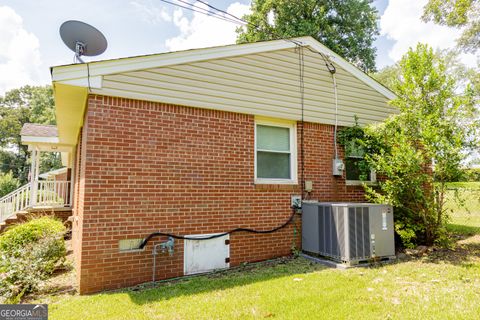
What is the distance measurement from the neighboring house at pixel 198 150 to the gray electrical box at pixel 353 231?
30.3 inches

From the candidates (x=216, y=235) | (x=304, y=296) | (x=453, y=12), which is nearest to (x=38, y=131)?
(x=216, y=235)

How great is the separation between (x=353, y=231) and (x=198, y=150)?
3.32 m

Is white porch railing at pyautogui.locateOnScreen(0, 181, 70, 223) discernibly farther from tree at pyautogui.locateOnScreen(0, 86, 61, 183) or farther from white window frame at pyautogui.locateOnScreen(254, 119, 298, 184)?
tree at pyautogui.locateOnScreen(0, 86, 61, 183)

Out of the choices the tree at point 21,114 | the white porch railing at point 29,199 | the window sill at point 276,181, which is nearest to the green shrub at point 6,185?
the tree at point 21,114

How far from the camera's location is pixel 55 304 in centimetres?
409

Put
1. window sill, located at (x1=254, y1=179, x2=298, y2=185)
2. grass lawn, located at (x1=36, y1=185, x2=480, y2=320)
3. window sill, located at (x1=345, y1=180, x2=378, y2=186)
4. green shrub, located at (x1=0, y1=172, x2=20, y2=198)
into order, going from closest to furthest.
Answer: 1. grass lawn, located at (x1=36, y1=185, x2=480, y2=320)
2. window sill, located at (x1=254, y1=179, x2=298, y2=185)
3. window sill, located at (x1=345, y1=180, x2=378, y2=186)
4. green shrub, located at (x1=0, y1=172, x2=20, y2=198)

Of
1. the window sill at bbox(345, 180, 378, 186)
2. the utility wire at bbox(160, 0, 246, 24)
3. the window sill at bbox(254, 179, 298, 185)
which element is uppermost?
the utility wire at bbox(160, 0, 246, 24)

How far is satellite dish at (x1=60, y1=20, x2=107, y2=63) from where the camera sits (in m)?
5.60

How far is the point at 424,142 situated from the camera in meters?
5.99

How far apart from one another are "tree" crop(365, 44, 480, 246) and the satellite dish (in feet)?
21.0

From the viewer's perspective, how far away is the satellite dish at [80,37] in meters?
5.60

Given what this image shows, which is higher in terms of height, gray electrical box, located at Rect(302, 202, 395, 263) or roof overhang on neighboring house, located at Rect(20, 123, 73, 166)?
roof overhang on neighboring house, located at Rect(20, 123, 73, 166)

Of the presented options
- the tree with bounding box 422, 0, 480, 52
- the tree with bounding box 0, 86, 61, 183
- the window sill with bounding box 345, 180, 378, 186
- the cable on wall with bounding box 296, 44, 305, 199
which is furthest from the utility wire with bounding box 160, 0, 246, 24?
the tree with bounding box 0, 86, 61, 183

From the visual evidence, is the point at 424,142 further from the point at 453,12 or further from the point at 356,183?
the point at 453,12
